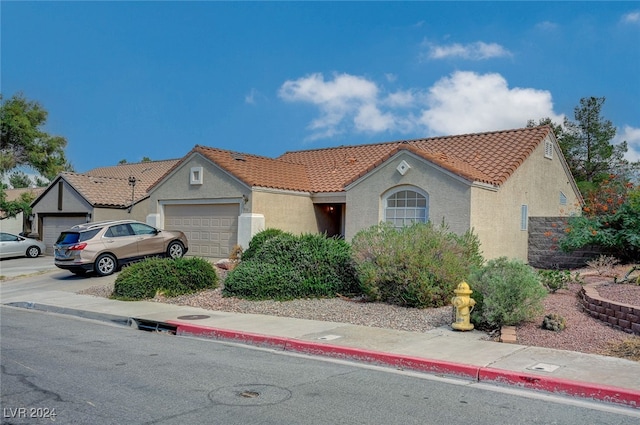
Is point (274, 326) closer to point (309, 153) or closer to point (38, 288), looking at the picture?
point (38, 288)

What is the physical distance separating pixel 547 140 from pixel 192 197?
13338 millimetres

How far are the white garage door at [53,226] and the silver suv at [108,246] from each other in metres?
9.36

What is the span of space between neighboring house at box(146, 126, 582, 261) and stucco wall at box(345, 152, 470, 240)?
0.10 feet

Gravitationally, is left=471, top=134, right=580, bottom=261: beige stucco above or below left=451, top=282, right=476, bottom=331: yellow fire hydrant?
above

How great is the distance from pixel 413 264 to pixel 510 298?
2.60 meters

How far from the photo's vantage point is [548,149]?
68.3 feet

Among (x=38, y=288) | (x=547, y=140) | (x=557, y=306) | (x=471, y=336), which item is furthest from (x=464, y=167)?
(x=38, y=288)

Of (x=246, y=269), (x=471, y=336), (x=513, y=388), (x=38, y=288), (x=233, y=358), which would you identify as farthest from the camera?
(x=38, y=288)

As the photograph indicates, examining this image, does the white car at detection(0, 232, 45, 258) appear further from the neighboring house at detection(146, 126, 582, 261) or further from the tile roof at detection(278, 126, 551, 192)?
the tile roof at detection(278, 126, 551, 192)

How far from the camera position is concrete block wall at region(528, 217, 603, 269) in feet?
60.0

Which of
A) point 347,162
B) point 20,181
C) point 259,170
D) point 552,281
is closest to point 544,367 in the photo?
point 552,281

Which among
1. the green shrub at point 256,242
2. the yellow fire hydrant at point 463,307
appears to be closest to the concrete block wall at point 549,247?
the green shrub at point 256,242

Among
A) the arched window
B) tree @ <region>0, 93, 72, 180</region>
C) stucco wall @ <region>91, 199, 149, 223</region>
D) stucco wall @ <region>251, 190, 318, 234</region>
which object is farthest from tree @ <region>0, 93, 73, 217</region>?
Answer: the arched window

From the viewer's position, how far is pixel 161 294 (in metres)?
14.5
